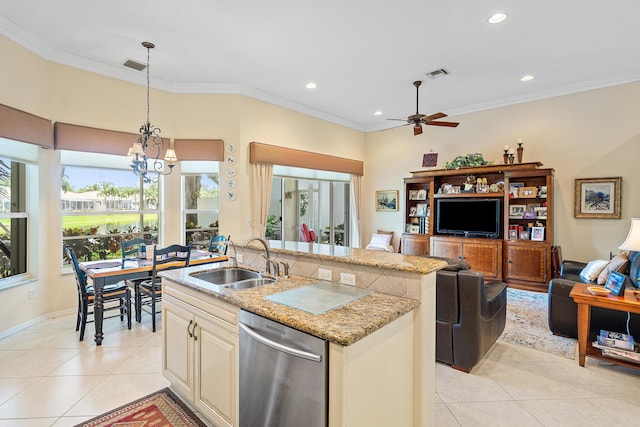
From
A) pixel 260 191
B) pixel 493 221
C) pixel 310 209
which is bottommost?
pixel 493 221

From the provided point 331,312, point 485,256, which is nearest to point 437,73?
point 485,256

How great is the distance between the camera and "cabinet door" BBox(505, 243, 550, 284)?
4.96 meters

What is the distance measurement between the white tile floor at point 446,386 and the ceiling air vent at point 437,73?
370 centimetres

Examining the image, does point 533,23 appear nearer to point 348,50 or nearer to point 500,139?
point 348,50

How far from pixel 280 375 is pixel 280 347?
5.4 inches

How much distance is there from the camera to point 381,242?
6977 millimetres

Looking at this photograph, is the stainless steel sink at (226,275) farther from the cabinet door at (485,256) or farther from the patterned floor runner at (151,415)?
the cabinet door at (485,256)

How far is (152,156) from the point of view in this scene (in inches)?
186

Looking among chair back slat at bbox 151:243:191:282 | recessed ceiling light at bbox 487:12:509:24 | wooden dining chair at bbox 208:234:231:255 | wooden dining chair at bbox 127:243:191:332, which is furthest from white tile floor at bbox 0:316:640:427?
recessed ceiling light at bbox 487:12:509:24

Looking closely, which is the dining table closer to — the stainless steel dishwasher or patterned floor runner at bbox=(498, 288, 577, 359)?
the stainless steel dishwasher

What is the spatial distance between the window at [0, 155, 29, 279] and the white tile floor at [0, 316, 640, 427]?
0.90 meters

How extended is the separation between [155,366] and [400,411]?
227cm

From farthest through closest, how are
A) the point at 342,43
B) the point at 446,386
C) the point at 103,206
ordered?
the point at 103,206 < the point at 342,43 < the point at 446,386

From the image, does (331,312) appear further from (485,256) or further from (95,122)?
(485,256)
